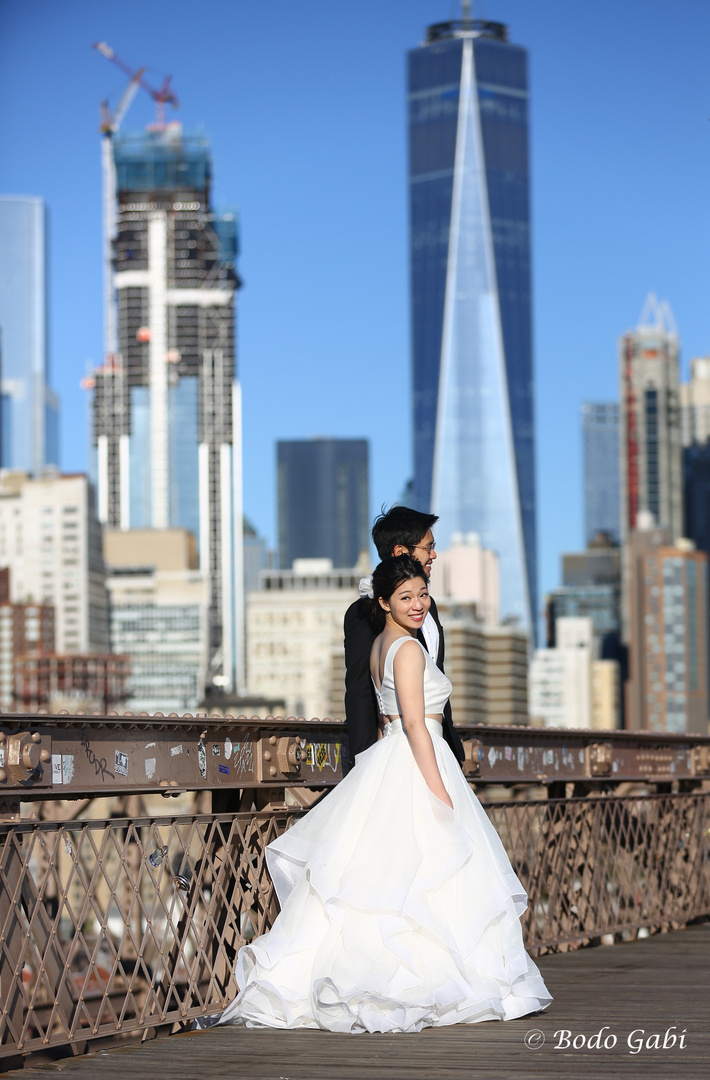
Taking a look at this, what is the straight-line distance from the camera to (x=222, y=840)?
7.22m

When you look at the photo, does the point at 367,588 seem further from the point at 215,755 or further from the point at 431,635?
the point at 215,755

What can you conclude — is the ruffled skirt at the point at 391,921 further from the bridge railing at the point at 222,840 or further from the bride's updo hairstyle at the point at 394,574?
the bride's updo hairstyle at the point at 394,574

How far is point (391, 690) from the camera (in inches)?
287

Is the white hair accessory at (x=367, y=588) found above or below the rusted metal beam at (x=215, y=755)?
above

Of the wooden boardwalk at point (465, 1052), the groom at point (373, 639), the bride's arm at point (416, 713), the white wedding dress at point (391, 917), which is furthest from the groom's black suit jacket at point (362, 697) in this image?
the wooden boardwalk at point (465, 1052)

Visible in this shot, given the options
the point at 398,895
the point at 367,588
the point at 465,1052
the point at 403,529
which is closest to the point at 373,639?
the point at 367,588

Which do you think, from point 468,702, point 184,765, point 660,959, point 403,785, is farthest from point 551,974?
point 468,702

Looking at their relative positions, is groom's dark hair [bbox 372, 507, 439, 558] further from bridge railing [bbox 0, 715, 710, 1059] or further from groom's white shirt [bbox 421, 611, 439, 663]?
bridge railing [bbox 0, 715, 710, 1059]

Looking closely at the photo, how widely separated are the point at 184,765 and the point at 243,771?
0.53 m

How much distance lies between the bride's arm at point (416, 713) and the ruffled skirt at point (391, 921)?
7cm

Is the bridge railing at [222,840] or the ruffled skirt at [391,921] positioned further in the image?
the ruffled skirt at [391,921]

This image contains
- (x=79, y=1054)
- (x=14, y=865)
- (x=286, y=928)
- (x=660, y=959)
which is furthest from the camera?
(x=660, y=959)

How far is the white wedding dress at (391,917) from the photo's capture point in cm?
673

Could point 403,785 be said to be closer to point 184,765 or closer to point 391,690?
point 391,690
